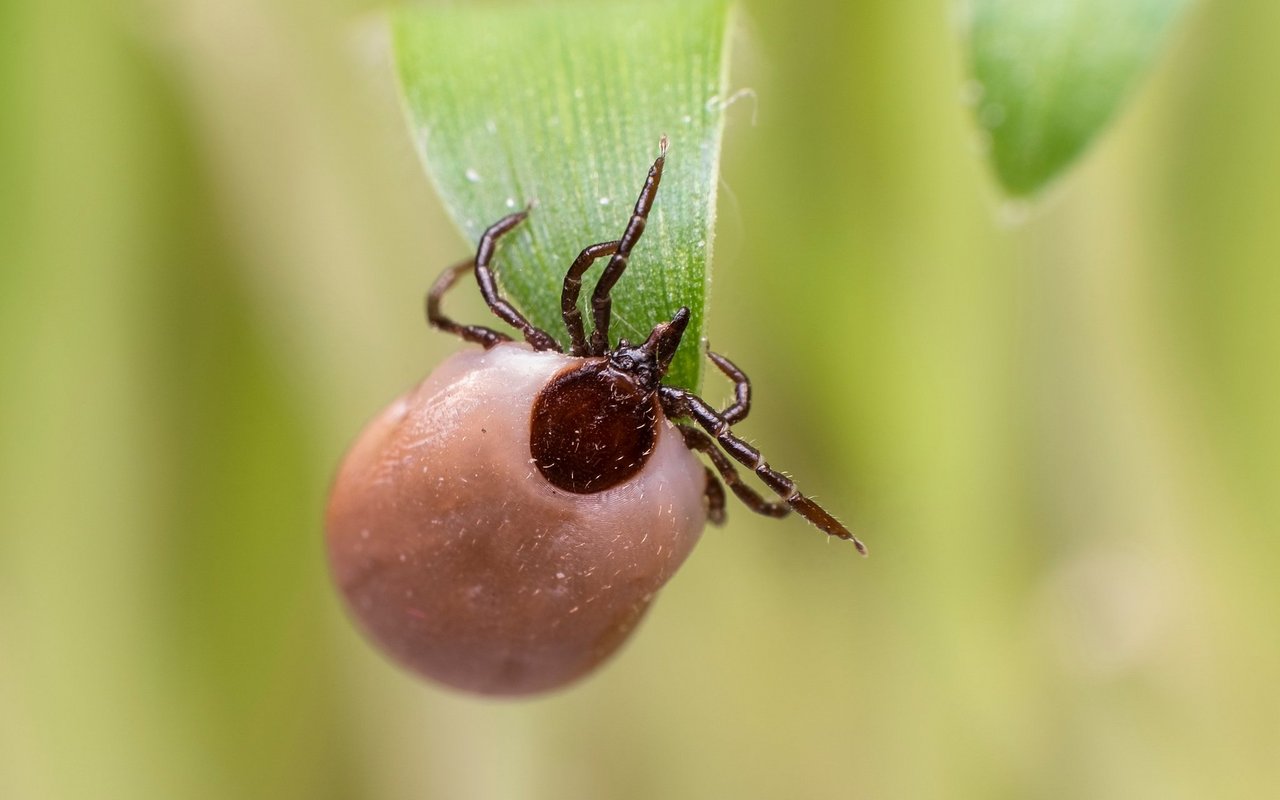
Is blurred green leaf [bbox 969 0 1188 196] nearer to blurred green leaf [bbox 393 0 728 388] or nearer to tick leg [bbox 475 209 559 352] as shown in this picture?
blurred green leaf [bbox 393 0 728 388]

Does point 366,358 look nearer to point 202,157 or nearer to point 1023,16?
point 202,157

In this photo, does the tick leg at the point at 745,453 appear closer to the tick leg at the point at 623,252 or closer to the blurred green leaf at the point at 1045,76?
the tick leg at the point at 623,252

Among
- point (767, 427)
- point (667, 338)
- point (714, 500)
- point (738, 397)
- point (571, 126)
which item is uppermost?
point (571, 126)

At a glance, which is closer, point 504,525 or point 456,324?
point 504,525

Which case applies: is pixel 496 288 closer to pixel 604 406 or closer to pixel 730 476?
pixel 604 406

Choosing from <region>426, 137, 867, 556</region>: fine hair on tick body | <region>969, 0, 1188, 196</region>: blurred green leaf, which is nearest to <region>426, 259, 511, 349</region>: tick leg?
<region>426, 137, 867, 556</region>: fine hair on tick body

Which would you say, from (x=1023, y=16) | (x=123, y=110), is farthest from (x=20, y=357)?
(x=1023, y=16)

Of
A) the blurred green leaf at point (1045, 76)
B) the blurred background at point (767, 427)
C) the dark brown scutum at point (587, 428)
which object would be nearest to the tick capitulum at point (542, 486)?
the dark brown scutum at point (587, 428)

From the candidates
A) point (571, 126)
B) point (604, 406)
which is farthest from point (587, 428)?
point (571, 126)
